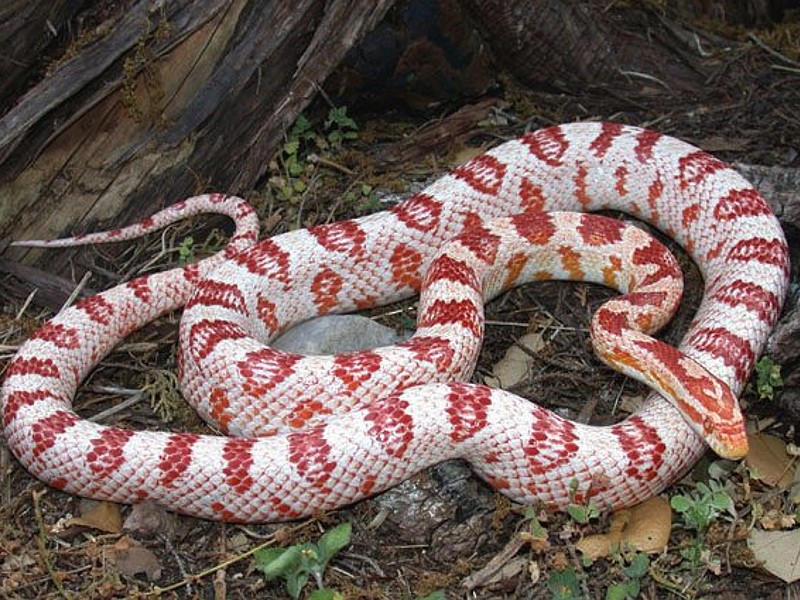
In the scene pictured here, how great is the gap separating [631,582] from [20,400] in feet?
11.9

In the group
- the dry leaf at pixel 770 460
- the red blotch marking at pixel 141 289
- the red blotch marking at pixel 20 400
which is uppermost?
the red blotch marking at pixel 141 289

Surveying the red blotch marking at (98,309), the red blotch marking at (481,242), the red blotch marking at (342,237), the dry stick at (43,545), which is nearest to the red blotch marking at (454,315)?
the red blotch marking at (481,242)

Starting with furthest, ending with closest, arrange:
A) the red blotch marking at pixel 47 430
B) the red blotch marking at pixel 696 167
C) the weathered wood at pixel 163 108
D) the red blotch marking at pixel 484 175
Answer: the red blotch marking at pixel 484 175, the red blotch marking at pixel 696 167, the weathered wood at pixel 163 108, the red blotch marking at pixel 47 430

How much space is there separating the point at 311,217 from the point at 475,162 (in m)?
1.29

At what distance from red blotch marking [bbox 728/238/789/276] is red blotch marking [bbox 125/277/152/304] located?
3927mm

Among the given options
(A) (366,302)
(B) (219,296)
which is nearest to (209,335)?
(B) (219,296)

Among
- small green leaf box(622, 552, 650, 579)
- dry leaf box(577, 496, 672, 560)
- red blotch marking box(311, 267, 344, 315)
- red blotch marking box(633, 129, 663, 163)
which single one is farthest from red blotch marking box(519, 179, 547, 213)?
small green leaf box(622, 552, 650, 579)

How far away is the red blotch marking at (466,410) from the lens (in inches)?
231

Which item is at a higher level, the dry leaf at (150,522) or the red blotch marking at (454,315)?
the red blotch marking at (454,315)

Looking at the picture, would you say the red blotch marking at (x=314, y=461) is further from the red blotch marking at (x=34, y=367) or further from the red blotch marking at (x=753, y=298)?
the red blotch marking at (x=753, y=298)

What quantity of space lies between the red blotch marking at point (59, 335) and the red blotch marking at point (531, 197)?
3.32 m

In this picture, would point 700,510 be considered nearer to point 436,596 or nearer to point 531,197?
point 436,596

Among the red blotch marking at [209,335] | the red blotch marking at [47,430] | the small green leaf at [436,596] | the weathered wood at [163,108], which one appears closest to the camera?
the small green leaf at [436,596]

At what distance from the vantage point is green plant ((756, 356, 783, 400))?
20.8 feet
